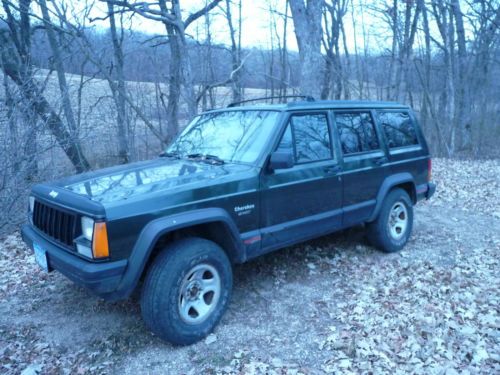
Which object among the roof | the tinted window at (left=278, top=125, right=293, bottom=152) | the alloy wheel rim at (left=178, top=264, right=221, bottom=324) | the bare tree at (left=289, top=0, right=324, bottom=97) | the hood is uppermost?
the bare tree at (left=289, top=0, right=324, bottom=97)

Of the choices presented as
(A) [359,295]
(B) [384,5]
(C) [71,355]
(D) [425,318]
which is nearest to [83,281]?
(C) [71,355]

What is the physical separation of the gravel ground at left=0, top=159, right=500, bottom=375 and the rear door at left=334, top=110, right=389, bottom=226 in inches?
30.6

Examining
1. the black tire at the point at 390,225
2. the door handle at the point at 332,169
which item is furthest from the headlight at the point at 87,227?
the black tire at the point at 390,225

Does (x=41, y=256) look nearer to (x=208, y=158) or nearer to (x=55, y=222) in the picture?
(x=55, y=222)

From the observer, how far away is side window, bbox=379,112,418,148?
208 inches

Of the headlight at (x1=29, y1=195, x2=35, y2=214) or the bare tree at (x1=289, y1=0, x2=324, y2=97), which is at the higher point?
the bare tree at (x1=289, y1=0, x2=324, y2=97)

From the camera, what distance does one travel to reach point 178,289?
10.5ft

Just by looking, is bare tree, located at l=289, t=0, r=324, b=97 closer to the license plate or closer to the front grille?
the front grille

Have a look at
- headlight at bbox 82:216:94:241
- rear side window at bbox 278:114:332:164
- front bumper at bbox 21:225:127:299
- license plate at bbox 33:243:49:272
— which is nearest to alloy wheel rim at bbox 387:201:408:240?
rear side window at bbox 278:114:332:164

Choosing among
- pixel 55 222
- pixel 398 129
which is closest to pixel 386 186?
pixel 398 129

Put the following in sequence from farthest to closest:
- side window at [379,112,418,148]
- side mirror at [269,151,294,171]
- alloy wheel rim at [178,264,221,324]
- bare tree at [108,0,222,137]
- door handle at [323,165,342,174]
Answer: bare tree at [108,0,222,137]
side window at [379,112,418,148]
door handle at [323,165,342,174]
side mirror at [269,151,294,171]
alloy wheel rim at [178,264,221,324]

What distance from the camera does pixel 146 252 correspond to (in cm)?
300

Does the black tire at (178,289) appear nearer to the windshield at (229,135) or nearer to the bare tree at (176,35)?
the windshield at (229,135)

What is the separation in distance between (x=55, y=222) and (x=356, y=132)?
340cm
